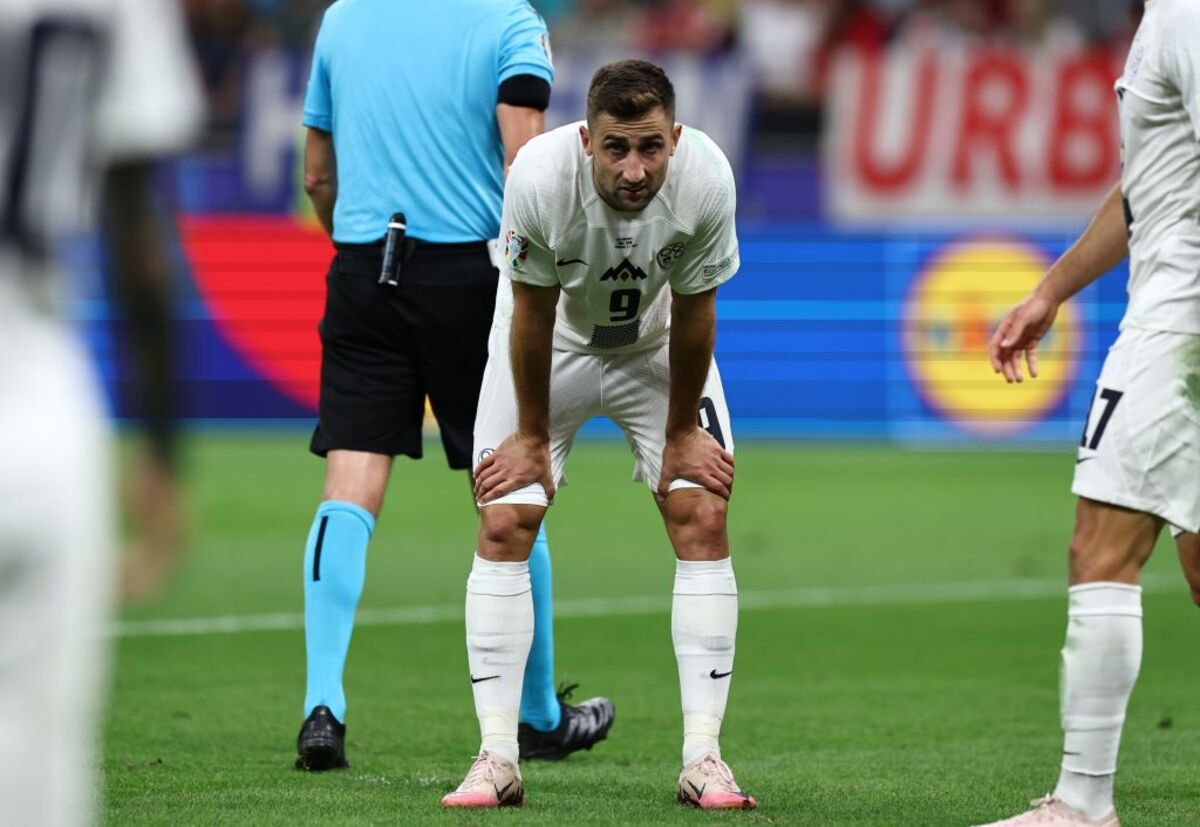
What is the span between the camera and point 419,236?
19.1 ft

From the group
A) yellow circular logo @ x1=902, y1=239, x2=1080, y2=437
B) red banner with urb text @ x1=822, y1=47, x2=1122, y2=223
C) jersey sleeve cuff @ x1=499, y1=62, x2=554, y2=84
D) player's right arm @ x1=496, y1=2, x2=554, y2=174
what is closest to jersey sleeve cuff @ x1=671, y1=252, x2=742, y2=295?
player's right arm @ x1=496, y1=2, x2=554, y2=174

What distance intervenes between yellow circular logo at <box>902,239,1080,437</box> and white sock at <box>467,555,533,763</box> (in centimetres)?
1213

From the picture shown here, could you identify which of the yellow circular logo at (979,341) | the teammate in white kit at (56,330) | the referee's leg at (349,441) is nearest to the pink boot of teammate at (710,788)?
the referee's leg at (349,441)

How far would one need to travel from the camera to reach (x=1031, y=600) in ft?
31.2

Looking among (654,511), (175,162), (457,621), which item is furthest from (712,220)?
(654,511)

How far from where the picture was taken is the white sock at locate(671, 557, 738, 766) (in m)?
5.11

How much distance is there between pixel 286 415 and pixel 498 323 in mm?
12259

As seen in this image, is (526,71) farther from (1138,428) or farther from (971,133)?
(971,133)

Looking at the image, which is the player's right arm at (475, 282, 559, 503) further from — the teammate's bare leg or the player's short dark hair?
the teammate's bare leg

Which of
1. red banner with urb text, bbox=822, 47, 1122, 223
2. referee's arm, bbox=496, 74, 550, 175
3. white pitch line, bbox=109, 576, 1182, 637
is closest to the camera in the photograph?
referee's arm, bbox=496, 74, 550, 175

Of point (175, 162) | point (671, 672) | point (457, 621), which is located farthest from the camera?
point (457, 621)

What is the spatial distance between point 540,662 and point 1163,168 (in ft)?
7.54

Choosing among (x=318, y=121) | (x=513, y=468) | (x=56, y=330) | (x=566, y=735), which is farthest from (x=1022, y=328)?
(x=56, y=330)

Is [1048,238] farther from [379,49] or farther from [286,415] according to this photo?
[379,49]
